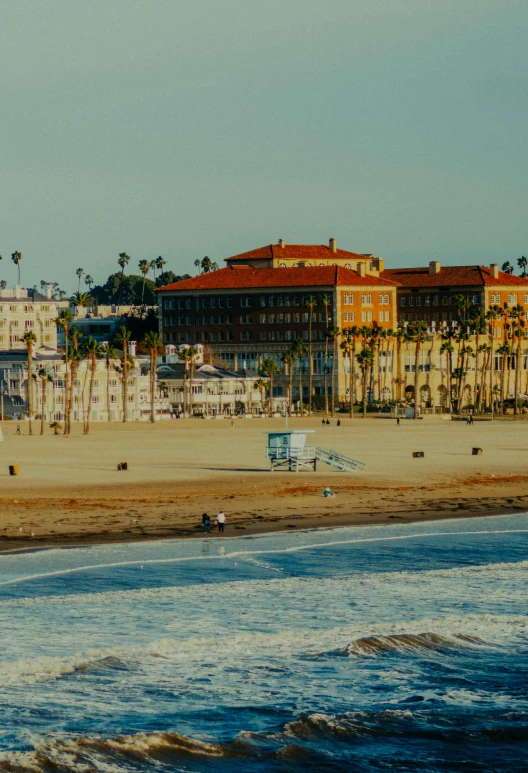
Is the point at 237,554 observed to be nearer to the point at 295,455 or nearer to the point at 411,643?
the point at 411,643

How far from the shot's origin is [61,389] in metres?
158

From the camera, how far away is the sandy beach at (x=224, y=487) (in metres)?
51.5

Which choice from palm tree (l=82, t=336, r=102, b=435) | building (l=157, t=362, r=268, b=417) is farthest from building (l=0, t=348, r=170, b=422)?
building (l=157, t=362, r=268, b=417)

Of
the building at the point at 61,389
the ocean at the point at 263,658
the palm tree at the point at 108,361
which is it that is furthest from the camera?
the palm tree at the point at 108,361

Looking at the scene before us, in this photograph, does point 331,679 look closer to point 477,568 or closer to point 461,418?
point 477,568

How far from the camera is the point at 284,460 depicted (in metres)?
73.8

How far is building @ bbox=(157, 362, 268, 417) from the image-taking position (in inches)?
6934

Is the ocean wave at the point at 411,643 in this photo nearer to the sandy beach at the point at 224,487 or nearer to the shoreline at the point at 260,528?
the shoreline at the point at 260,528

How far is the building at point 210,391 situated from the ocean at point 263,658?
12896 centimetres

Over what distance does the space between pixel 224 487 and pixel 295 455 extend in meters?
10.00

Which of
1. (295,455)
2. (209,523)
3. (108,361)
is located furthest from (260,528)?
(108,361)

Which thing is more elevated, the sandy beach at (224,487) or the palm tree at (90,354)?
the palm tree at (90,354)

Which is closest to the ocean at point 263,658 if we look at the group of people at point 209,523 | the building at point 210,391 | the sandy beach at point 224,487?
the group of people at point 209,523

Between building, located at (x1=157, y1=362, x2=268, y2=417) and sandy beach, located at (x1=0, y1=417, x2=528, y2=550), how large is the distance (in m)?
66.9
